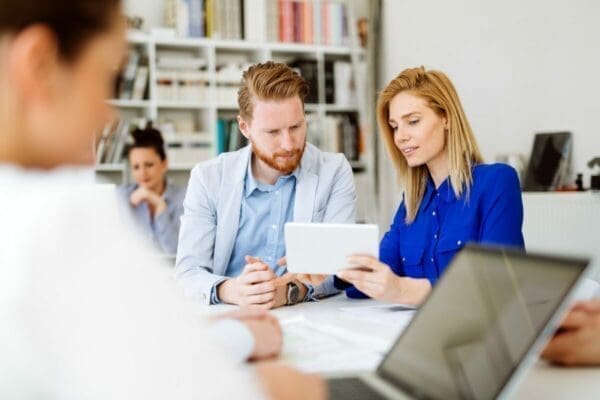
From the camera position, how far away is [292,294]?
1.70 metres

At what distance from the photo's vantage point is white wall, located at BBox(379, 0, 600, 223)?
3.17m

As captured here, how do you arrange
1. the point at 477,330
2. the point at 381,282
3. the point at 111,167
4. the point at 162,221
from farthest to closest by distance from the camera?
the point at 111,167
the point at 162,221
the point at 381,282
the point at 477,330

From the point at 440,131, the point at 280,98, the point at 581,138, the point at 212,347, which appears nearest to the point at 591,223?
the point at 581,138

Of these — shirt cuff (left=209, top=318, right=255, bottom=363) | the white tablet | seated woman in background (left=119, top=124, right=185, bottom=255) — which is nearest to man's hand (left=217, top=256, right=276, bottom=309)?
the white tablet

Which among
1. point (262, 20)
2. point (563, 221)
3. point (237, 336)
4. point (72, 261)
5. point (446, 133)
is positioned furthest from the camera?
point (262, 20)

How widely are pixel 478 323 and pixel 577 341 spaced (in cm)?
25

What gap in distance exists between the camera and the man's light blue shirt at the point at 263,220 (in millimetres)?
2215

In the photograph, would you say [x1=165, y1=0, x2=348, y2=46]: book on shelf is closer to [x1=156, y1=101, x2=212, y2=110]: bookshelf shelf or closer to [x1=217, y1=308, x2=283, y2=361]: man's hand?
[x1=156, y1=101, x2=212, y2=110]: bookshelf shelf

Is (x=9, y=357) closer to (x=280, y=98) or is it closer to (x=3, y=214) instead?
(x=3, y=214)

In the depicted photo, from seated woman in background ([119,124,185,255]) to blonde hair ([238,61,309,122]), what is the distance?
1504mm

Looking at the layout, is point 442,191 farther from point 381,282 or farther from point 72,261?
point 72,261

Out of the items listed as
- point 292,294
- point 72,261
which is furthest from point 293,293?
point 72,261

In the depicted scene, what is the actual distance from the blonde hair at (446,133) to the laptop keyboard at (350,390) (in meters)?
1.09

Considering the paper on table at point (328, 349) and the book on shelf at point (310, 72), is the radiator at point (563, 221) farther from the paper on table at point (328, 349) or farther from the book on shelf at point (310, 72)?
the paper on table at point (328, 349)
